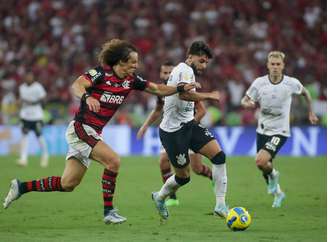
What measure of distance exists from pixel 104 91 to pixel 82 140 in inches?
28.0

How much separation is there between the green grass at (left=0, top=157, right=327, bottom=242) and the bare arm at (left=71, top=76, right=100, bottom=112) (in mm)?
1543

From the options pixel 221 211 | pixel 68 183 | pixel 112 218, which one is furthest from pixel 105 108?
pixel 221 211

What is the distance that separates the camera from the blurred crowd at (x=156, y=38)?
28844mm

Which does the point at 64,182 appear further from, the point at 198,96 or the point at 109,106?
the point at 198,96

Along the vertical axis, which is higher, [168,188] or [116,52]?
[116,52]

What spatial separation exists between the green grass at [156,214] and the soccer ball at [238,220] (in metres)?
0.12

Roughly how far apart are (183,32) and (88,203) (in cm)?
1816

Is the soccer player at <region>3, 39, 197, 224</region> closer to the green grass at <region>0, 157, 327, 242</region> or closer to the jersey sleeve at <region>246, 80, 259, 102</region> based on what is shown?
the green grass at <region>0, 157, 327, 242</region>

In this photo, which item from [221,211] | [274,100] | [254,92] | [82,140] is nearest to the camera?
[82,140]

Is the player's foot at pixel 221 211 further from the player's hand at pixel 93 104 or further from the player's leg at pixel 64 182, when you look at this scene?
the player's hand at pixel 93 104

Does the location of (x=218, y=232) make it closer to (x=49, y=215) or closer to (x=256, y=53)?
(x=49, y=215)

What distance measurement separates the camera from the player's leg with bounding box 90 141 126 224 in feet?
35.3

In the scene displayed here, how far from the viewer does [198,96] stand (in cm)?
1070

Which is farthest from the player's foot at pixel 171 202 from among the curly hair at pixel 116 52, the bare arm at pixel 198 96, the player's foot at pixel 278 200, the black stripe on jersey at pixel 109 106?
the curly hair at pixel 116 52
